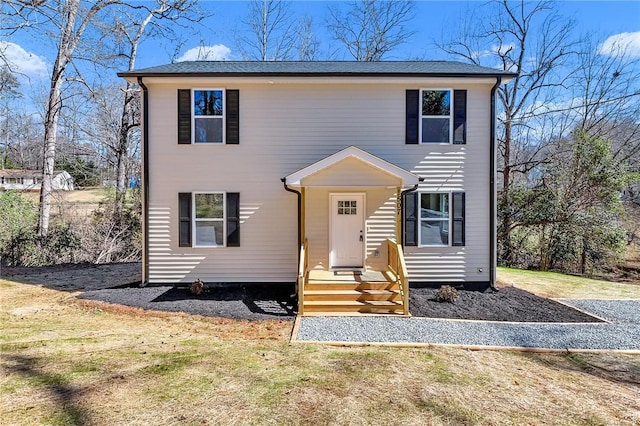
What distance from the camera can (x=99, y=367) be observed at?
183 inches

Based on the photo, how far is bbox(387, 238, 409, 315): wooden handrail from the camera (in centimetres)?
735

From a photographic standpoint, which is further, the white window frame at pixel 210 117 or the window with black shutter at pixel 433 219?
the window with black shutter at pixel 433 219

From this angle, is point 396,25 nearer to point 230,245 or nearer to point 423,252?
point 423,252

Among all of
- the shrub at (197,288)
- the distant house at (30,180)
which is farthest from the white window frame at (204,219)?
the distant house at (30,180)

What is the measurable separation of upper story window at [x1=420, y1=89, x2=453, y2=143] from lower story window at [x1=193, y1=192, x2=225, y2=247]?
5775mm

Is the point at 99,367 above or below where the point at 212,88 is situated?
below

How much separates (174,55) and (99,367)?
18257mm

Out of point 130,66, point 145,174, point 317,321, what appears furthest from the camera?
point 130,66

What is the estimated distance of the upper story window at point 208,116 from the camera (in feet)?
29.8

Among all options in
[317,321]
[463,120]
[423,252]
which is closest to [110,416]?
[317,321]

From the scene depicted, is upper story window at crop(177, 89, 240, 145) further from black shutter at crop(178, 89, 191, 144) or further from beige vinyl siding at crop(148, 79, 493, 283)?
beige vinyl siding at crop(148, 79, 493, 283)

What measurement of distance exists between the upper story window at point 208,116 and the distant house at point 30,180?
10501 mm

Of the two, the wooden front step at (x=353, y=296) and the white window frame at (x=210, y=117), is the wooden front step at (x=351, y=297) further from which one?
the white window frame at (x=210, y=117)

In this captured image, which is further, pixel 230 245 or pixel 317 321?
pixel 230 245
